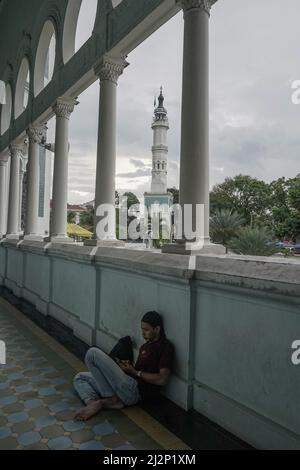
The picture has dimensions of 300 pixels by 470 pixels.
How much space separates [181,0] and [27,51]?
8131 mm

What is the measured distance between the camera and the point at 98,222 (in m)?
6.25

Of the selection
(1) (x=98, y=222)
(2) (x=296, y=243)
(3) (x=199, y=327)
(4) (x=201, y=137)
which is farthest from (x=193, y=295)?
(2) (x=296, y=243)

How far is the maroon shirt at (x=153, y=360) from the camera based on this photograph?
3.96 meters

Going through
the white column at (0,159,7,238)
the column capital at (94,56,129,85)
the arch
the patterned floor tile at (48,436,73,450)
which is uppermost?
the arch

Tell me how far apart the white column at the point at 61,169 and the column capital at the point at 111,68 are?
221 cm

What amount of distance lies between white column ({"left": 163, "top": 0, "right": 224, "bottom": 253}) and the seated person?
1.15 meters

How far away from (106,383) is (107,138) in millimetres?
3926

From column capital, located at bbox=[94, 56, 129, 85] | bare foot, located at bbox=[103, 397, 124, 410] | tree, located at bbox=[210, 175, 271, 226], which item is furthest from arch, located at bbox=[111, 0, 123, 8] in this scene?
tree, located at bbox=[210, 175, 271, 226]

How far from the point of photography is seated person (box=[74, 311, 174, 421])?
391 centimetres

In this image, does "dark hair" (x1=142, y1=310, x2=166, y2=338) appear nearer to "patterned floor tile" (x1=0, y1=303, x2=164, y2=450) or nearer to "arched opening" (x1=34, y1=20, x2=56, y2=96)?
"patterned floor tile" (x1=0, y1=303, x2=164, y2=450)

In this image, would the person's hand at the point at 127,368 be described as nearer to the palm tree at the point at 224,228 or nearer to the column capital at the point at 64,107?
the column capital at the point at 64,107

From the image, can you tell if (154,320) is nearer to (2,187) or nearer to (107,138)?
(107,138)

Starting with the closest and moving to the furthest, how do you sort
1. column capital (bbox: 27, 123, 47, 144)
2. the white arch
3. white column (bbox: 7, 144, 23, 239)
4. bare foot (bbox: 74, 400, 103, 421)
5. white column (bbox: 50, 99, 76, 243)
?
bare foot (bbox: 74, 400, 103, 421) < white column (bbox: 50, 99, 76, 243) < column capital (bbox: 27, 123, 47, 144) < white column (bbox: 7, 144, 23, 239) < the white arch

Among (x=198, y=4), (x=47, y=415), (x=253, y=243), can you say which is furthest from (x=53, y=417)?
(x=253, y=243)
